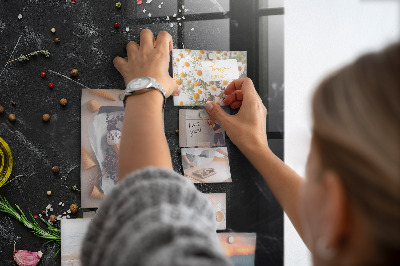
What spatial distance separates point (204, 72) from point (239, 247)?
46 cm

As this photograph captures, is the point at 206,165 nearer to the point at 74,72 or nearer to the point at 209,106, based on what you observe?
the point at 209,106

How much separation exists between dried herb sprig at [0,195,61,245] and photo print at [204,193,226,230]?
37 cm

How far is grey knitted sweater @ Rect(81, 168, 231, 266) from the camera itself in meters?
0.45

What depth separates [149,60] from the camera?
0.79 meters

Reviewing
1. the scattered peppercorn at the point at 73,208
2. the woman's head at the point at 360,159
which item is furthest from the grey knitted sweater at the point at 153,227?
the scattered peppercorn at the point at 73,208

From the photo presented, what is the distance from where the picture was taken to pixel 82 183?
825 mm

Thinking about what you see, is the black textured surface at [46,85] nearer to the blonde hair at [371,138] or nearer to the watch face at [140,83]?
the watch face at [140,83]

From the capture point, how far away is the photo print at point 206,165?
2.91 ft

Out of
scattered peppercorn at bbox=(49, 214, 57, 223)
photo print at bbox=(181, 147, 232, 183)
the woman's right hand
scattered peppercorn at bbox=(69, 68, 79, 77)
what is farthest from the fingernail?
scattered peppercorn at bbox=(49, 214, 57, 223)

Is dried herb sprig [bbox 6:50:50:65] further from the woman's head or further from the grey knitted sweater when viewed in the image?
the woman's head

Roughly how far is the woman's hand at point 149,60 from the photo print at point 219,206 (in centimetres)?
28

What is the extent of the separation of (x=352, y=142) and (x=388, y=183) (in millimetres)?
52

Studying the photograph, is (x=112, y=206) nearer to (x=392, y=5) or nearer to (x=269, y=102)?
(x=269, y=102)

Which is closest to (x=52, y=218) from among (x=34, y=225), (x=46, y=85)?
(x=34, y=225)
